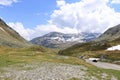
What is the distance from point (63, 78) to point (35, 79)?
14.9ft

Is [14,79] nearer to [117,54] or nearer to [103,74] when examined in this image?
[103,74]

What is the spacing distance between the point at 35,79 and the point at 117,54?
127m

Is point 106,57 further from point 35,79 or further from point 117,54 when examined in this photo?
point 35,79

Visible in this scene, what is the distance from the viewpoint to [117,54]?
554 feet

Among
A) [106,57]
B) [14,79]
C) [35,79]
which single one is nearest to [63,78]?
[35,79]

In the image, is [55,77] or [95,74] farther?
[95,74]

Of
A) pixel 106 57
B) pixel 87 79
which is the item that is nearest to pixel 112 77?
pixel 87 79

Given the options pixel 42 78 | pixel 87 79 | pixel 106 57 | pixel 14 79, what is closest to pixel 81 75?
pixel 87 79

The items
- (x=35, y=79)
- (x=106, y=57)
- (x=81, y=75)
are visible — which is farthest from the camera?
(x=106, y=57)

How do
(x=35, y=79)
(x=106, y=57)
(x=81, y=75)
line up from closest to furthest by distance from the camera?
(x=35, y=79), (x=81, y=75), (x=106, y=57)

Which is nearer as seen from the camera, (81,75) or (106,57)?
(81,75)

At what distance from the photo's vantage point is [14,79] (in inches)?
1885

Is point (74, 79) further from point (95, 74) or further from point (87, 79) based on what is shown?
point (95, 74)

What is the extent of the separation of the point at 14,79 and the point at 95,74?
14.9m
